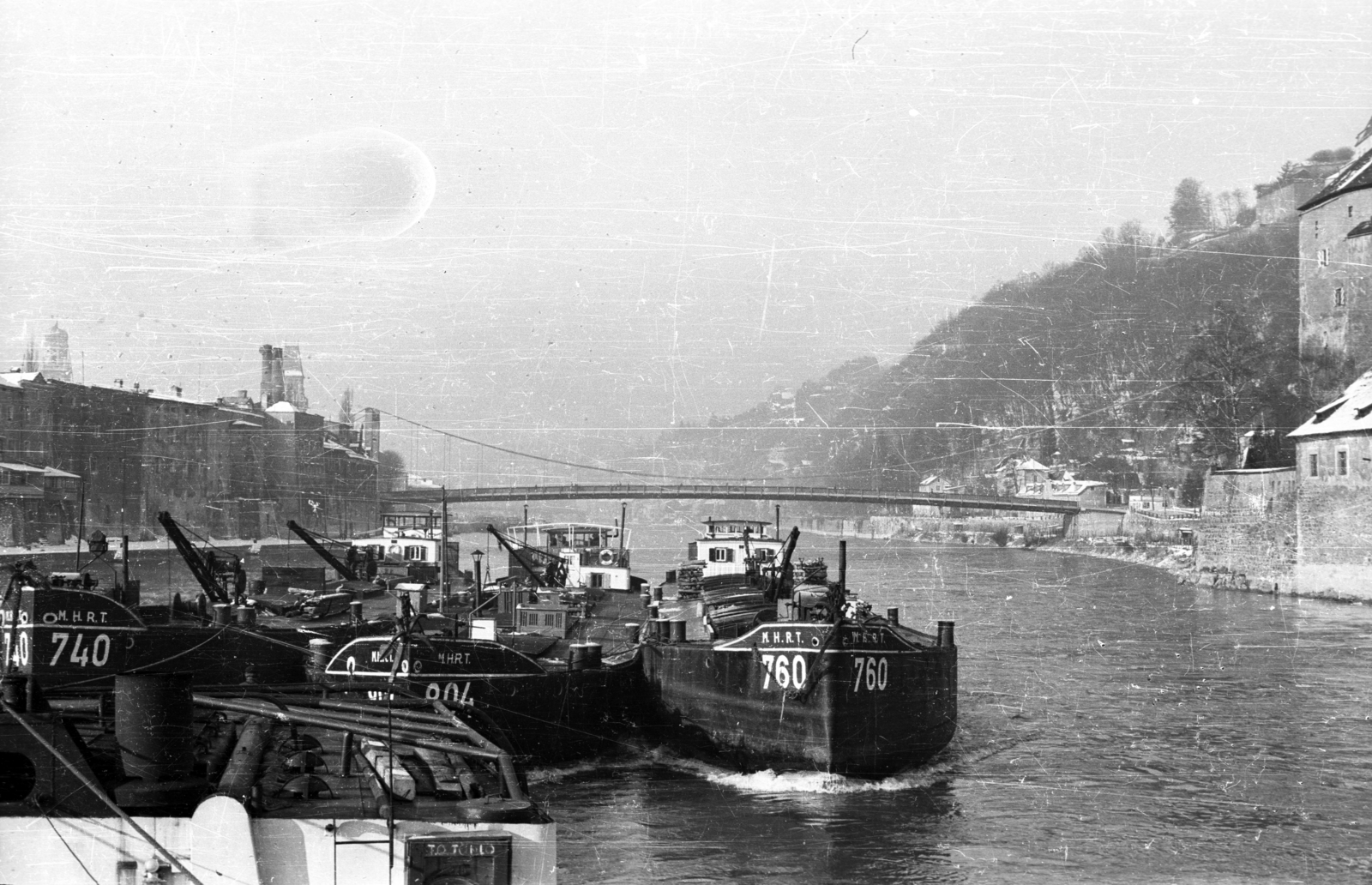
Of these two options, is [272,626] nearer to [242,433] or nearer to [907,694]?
[907,694]

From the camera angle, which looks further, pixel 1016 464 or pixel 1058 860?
pixel 1016 464

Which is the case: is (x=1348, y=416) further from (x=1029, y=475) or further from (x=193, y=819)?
(x=1029, y=475)

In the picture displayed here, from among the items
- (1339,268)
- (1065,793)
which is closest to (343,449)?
(1339,268)

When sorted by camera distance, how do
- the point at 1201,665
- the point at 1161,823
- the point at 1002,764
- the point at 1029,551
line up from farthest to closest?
1. the point at 1029,551
2. the point at 1201,665
3. the point at 1002,764
4. the point at 1161,823

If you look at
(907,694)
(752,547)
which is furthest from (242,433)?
(907,694)

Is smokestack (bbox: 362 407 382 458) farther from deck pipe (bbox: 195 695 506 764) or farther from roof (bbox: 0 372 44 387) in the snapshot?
deck pipe (bbox: 195 695 506 764)

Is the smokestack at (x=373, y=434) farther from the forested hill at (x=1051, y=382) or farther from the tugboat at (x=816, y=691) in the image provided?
the tugboat at (x=816, y=691)

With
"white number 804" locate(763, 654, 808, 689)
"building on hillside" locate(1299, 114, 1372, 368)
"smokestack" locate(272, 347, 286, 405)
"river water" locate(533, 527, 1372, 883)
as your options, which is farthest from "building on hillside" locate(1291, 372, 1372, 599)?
"smokestack" locate(272, 347, 286, 405)

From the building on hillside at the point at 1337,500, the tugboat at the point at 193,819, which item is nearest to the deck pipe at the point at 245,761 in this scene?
the tugboat at the point at 193,819
